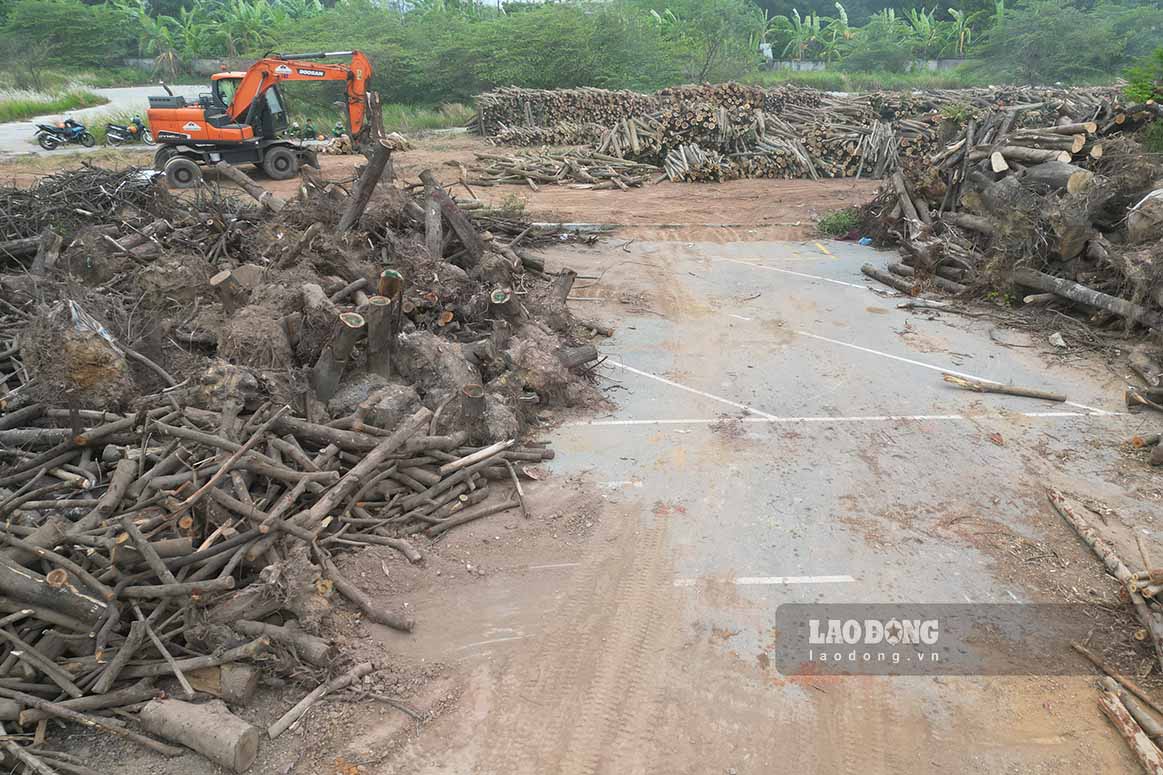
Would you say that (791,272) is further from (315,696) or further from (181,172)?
(181,172)

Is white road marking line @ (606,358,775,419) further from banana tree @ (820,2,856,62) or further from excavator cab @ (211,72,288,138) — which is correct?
banana tree @ (820,2,856,62)

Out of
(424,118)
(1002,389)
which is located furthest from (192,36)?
(1002,389)

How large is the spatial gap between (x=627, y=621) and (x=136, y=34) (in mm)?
64669

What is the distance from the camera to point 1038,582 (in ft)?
18.8

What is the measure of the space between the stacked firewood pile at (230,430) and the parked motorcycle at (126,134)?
58.2 feet

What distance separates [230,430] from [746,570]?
448cm

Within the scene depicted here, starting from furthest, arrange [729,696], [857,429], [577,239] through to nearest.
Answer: [577,239], [857,429], [729,696]

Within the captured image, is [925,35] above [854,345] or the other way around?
above

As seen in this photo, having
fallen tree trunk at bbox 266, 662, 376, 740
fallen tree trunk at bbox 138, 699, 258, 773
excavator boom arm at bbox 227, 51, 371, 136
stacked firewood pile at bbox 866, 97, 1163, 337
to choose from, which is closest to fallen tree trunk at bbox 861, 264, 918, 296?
stacked firewood pile at bbox 866, 97, 1163, 337

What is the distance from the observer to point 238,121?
62.3ft

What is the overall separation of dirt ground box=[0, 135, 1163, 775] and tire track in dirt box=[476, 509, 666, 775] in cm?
2

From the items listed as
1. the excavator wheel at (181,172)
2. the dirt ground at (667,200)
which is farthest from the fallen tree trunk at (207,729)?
the excavator wheel at (181,172)

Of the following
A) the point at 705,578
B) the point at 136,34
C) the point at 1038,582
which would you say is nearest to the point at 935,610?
the point at 1038,582

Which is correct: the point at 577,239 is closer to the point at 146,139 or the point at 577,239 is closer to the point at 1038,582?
the point at 1038,582
